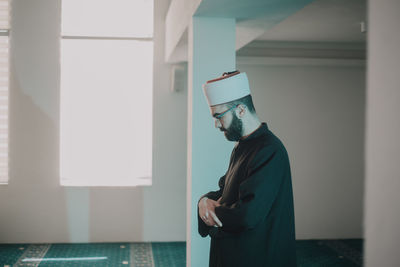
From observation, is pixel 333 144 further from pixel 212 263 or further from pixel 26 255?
pixel 212 263

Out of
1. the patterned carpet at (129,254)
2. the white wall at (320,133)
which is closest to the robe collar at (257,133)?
the patterned carpet at (129,254)

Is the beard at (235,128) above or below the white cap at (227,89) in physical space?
below

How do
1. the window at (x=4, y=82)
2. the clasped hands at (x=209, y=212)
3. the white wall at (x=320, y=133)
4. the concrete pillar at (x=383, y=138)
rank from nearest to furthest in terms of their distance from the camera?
the concrete pillar at (x=383, y=138) → the clasped hands at (x=209, y=212) → the window at (x=4, y=82) → the white wall at (x=320, y=133)

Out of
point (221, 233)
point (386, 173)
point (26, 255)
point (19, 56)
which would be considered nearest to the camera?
point (386, 173)

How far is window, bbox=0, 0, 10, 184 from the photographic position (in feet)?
18.1

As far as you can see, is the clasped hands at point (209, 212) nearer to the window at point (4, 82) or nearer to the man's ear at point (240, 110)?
the man's ear at point (240, 110)

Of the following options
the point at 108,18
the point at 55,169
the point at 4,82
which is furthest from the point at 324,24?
the point at 4,82

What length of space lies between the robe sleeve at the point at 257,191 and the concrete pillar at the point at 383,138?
0.76 meters

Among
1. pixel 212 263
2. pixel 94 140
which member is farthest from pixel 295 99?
pixel 212 263

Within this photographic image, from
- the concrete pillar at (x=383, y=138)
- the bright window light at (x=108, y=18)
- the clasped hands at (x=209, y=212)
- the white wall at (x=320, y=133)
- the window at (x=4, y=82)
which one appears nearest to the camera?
the concrete pillar at (x=383, y=138)

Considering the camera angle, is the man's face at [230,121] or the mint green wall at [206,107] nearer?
the man's face at [230,121]

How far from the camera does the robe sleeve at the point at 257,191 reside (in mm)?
1677

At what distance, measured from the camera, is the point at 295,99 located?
19.8 ft

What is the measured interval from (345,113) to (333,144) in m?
0.44
